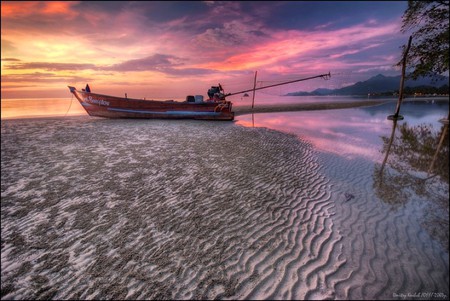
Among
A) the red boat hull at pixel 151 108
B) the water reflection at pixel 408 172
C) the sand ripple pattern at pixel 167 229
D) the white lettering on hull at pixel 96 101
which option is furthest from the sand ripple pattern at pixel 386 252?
the white lettering on hull at pixel 96 101

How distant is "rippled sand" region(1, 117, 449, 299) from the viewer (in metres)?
3.92

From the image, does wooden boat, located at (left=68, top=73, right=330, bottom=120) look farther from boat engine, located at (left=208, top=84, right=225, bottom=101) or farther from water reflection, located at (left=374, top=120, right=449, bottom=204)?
water reflection, located at (left=374, top=120, right=449, bottom=204)

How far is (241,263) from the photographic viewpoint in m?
4.39

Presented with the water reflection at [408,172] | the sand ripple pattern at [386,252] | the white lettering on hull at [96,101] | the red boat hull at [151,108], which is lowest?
the sand ripple pattern at [386,252]

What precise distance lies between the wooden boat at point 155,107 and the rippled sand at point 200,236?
60.2 feet

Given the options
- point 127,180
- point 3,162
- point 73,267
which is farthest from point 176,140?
point 73,267

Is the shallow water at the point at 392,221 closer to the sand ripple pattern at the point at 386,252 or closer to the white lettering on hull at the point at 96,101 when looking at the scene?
the sand ripple pattern at the point at 386,252

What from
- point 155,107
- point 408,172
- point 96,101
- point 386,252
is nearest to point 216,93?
point 155,107

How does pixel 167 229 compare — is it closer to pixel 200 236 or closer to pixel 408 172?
pixel 200 236

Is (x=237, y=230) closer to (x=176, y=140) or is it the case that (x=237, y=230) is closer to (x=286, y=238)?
(x=286, y=238)

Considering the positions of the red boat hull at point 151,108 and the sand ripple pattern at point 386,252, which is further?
the red boat hull at point 151,108

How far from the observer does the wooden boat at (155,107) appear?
88.8 ft

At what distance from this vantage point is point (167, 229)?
5.63m

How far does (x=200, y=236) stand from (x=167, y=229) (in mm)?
1055
